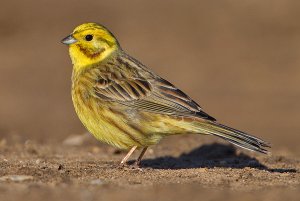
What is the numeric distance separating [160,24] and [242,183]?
1555cm

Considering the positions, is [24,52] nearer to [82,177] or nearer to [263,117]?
[263,117]

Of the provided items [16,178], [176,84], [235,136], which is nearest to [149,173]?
[235,136]

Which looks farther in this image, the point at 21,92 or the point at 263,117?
the point at 21,92

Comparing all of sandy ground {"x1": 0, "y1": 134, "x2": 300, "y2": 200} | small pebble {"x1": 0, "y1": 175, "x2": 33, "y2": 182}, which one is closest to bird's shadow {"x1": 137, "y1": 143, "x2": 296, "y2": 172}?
sandy ground {"x1": 0, "y1": 134, "x2": 300, "y2": 200}

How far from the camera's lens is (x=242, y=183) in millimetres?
8320

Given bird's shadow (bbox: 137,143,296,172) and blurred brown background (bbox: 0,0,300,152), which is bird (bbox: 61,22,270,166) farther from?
blurred brown background (bbox: 0,0,300,152)

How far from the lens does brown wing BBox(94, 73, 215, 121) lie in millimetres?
9180

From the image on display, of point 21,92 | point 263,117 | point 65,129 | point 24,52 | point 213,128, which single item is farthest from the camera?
point 24,52

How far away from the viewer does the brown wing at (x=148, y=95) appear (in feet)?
30.1

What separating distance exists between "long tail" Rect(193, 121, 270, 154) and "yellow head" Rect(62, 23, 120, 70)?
1.80m

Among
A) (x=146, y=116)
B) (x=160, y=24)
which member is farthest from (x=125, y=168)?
(x=160, y=24)

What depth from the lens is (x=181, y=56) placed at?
844 inches

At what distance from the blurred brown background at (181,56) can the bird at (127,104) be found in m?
3.09

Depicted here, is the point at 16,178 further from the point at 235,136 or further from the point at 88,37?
the point at 88,37
